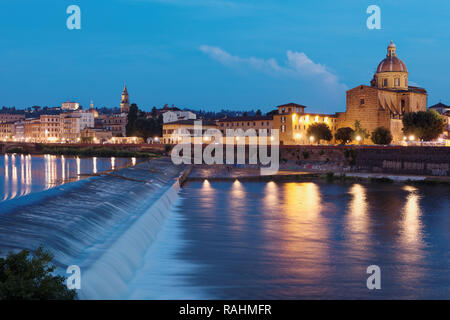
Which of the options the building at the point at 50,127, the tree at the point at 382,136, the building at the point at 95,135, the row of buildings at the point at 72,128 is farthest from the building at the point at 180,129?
the building at the point at 50,127

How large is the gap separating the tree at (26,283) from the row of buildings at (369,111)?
67.3m

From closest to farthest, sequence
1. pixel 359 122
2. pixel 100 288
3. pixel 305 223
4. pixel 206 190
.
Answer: pixel 100 288 → pixel 305 223 → pixel 206 190 → pixel 359 122

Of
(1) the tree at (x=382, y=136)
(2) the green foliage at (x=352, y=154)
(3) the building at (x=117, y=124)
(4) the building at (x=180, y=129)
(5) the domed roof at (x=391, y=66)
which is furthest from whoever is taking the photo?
(3) the building at (x=117, y=124)

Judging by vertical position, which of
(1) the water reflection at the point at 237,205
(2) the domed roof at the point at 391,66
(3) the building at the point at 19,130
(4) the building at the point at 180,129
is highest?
(2) the domed roof at the point at 391,66

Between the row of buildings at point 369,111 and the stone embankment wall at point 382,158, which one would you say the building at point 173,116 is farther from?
the stone embankment wall at point 382,158

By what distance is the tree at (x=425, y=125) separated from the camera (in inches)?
2295

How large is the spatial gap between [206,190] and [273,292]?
20.0 m

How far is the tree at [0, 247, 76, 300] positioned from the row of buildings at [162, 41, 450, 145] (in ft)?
221

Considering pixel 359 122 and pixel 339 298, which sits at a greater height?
pixel 359 122

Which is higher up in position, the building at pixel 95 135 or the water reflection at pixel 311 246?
the building at pixel 95 135

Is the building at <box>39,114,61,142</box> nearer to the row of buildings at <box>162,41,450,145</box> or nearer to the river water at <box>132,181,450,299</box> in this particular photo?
the row of buildings at <box>162,41,450,145</box>

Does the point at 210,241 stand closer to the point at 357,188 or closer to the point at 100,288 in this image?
the point at 100,288

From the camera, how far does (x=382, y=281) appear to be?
11086mm
